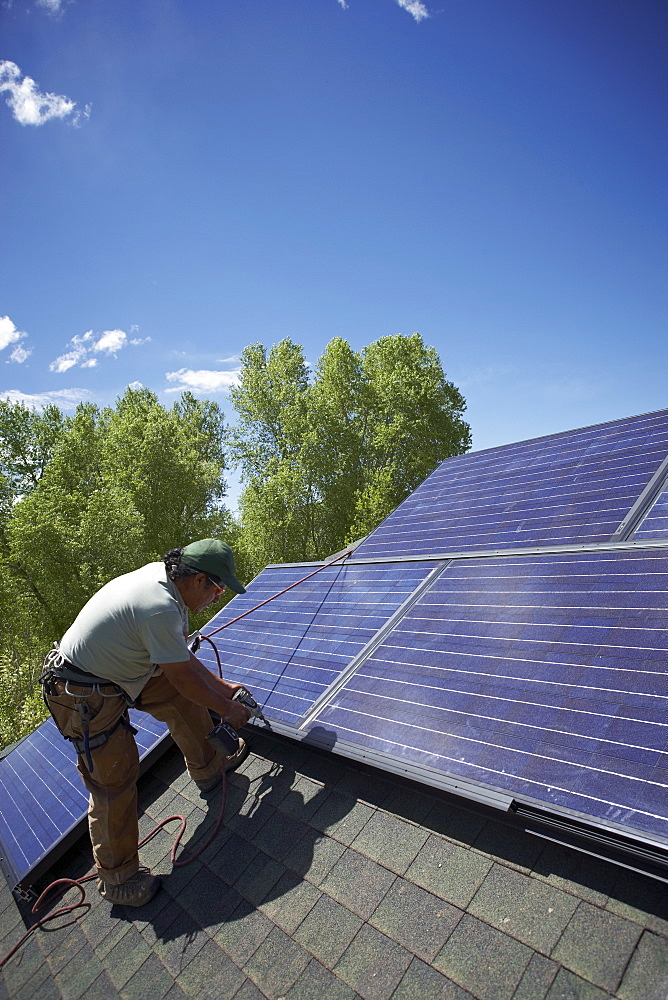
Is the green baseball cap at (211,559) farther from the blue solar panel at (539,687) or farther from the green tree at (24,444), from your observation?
the green tree at (24,444)

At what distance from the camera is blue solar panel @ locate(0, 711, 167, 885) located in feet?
14.9

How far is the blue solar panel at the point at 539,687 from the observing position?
8.76ft

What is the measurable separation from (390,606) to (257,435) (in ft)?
108

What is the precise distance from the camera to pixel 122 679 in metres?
3.96

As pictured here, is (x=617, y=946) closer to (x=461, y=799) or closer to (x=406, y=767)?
(x=461, y=799)

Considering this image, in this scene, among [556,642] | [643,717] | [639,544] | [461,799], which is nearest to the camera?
[643,717]

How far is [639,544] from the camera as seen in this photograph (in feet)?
14.1

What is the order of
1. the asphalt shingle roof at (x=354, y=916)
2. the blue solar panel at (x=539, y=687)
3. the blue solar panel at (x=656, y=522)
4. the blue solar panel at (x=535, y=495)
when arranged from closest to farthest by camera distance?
the asphalt shingle roof at (x=354, y=916) → the blue solar panel at (x=539, y=687) → the blue solar panel at (x=656, y=522) → the blue solar panel at (x=535, y=495)

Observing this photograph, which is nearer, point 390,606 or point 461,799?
point 461,799

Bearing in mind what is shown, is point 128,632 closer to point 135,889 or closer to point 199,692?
point 199,692

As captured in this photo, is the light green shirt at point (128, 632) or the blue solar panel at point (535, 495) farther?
the blue solar panel at point (535, 495)

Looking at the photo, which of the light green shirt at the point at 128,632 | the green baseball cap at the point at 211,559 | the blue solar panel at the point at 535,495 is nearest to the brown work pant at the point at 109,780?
the light green shirt at the point at 128,632

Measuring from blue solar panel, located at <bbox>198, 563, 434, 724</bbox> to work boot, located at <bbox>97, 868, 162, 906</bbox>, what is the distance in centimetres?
133

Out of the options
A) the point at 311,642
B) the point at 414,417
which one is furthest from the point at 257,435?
the point at 311,642
